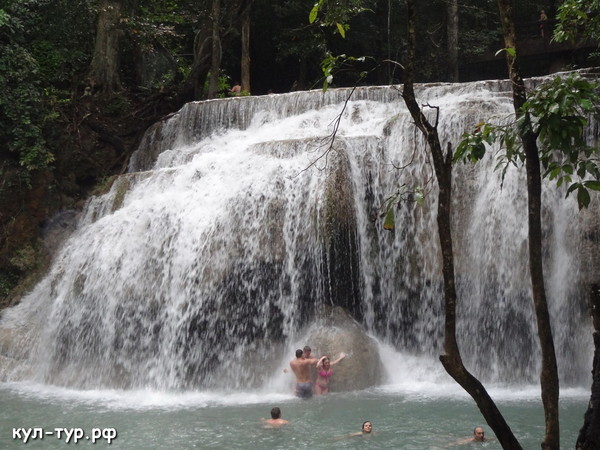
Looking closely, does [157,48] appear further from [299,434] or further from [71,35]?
[299,434]

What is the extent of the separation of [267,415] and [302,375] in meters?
1.20

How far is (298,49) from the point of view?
72.9 ft

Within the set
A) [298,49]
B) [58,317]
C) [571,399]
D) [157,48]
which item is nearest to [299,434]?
[571,399]

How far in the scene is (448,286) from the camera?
439 centimetres

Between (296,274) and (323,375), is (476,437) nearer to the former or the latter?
(323,375)

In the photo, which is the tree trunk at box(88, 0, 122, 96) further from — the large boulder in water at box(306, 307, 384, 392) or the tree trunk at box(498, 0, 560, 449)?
the tree trunk at box(498, 0, 560, 449)

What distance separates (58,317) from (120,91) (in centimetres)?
696

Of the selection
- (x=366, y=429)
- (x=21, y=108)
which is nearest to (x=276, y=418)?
(x=366, y=429)

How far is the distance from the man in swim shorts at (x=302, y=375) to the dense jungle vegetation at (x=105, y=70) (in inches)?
167

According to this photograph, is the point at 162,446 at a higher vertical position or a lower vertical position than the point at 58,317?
lower

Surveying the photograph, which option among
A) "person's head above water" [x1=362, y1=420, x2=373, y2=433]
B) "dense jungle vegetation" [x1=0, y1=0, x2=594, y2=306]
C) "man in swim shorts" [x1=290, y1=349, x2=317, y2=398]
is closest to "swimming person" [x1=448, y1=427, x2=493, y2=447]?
"person's head above water" [x1=362, y1=420, x2=373, y2=433]

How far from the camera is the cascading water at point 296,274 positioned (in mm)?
10828

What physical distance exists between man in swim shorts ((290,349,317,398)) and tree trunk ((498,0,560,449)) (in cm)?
590

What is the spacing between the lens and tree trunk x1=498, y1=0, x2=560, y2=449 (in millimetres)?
4098
